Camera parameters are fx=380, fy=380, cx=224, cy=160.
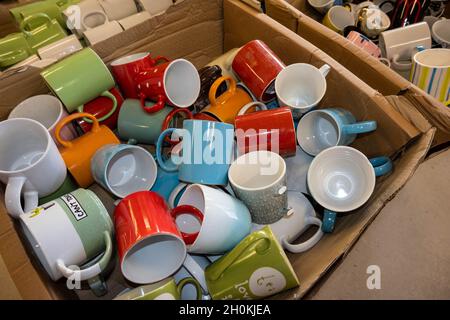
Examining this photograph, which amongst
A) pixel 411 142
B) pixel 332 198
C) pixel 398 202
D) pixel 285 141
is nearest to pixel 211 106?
pixel 285 141

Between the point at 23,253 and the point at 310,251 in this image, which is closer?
the point at 23,253

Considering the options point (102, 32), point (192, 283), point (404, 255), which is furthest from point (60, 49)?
point (404, 255)

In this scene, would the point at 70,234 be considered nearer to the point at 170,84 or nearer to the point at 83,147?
the point at 83,147

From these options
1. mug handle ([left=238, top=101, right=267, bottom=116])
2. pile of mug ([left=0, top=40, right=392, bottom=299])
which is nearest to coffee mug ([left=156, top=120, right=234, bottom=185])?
pile of mug ([left=0, top=40, right=392, bottom=299])

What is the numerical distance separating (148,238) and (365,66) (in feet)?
2.19

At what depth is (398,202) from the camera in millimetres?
1137

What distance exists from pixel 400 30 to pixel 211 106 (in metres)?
0.63

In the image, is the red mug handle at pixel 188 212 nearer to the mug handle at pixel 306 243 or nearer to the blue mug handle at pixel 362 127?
the mug handle at pixel 306 243

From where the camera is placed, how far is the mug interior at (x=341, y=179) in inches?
32.3

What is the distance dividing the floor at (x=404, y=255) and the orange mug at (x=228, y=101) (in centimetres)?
47

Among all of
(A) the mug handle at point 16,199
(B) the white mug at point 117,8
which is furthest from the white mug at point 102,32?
(A) the mug handle at point 16,199

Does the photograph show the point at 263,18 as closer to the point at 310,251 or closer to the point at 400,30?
the point at 400,30

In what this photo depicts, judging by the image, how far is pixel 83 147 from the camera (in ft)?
3.02
